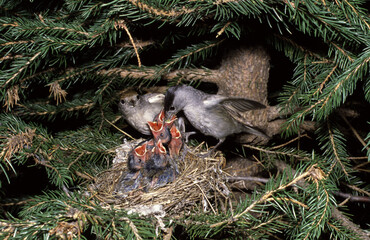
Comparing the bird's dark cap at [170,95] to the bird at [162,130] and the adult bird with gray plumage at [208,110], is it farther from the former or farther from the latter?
the bird at [162,130]

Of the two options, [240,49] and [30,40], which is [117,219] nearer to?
[30,40]

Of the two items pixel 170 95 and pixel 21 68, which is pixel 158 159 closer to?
pixel 170 95

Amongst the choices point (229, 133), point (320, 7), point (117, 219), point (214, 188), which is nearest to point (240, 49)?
point (229, 133)

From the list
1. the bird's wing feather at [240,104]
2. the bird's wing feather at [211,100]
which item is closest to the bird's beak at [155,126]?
the bird's wing feather at [211,100]

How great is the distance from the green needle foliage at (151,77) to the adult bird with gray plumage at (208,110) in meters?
0.12

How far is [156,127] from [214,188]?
71 cm

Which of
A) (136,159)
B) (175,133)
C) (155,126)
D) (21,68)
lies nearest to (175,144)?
(175,133)

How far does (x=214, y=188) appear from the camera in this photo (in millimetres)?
1962

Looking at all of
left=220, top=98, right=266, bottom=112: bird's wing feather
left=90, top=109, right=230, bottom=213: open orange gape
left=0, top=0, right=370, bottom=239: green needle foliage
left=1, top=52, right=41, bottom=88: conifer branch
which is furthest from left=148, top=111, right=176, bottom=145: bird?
left=1, top=52, right=41, bottom=88: conifer branch

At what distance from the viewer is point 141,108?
8.63ft

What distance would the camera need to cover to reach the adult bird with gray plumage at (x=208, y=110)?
89.9 inches

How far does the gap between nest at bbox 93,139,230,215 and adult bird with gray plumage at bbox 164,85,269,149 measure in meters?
0.19

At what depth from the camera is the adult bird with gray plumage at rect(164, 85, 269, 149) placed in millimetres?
2283

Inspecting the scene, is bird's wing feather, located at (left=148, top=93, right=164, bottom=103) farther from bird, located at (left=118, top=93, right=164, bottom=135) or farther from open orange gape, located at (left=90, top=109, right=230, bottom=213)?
open orange gape, located at (left=90, top=109, right=230, bottom=213)
